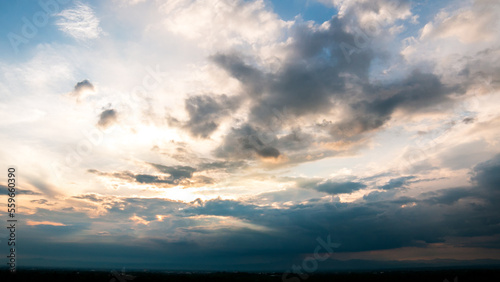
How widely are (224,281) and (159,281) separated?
41708mm

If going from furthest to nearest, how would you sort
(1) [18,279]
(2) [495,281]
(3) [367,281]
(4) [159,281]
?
(3) [367,281]
(4) [159,281]
(2) [495,281]
(1) [18,279]

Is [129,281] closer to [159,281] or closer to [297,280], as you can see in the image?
[159,281]

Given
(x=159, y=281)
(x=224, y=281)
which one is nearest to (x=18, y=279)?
(x=159, y=281)

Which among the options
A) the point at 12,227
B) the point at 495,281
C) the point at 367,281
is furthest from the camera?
the point at 367,281

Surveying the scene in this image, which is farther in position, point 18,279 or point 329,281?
point 329,281

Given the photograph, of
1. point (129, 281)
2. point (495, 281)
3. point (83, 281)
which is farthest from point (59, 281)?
point (495, 281)

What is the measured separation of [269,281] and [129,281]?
281 ft

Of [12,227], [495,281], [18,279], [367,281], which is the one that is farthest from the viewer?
[367,281]

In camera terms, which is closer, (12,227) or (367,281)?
(12,227)

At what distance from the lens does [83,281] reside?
15875cm

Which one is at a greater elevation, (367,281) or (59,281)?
(59,281)

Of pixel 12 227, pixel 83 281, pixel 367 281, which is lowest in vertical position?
pixel 367 281

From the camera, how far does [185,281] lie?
185000 mm

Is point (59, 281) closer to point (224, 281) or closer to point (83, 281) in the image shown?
point (83, 281)
